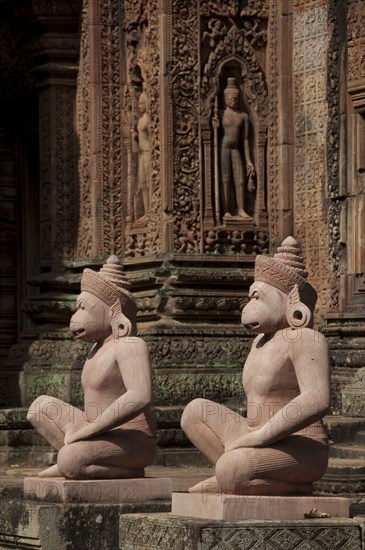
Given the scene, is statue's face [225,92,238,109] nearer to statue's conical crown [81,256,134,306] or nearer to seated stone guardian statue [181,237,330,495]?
statue's conical crown [81,256,134,306]

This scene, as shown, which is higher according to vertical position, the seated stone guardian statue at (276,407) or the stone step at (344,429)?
the seated stone guardian statue at (276,407)

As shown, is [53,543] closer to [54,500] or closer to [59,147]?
[54,500]

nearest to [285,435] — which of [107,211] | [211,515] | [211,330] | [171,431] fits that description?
[211,515]

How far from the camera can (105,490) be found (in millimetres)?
13461

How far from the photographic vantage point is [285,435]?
12008 mm

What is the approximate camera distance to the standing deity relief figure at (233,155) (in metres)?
19.9

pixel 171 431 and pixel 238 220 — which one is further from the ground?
pixel 238 220

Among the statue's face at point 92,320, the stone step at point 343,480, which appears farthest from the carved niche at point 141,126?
the statue's face at point 92,320

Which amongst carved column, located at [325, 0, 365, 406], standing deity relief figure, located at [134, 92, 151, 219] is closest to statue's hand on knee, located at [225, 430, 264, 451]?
carved column, located at [325, 0, 365, 406]

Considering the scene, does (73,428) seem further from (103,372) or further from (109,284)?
(109,284)

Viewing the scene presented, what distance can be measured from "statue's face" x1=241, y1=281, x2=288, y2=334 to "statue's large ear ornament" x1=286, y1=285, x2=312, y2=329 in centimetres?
5

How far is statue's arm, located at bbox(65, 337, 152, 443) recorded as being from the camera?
13.2 m

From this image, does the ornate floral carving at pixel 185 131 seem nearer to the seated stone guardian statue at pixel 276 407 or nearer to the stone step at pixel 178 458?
the stone step at pixel 178 458

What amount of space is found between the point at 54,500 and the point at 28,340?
26.1 ft
